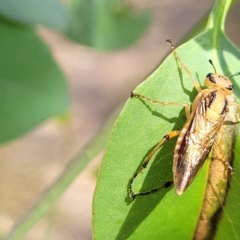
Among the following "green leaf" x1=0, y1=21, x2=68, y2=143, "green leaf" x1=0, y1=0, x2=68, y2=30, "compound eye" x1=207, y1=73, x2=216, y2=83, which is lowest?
"compound eye" x1=207, y1=73, x2=216, y2=83

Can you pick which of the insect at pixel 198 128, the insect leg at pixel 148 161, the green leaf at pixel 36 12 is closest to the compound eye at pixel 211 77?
the insect at pixel 198 128

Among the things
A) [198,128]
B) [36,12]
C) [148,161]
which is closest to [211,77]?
[198,128]

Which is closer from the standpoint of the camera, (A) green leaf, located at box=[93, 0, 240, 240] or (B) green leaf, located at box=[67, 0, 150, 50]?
(A) green leaf, located at box=[93, 0, 240, 240]

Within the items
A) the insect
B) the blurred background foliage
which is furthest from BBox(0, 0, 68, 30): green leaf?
the insect

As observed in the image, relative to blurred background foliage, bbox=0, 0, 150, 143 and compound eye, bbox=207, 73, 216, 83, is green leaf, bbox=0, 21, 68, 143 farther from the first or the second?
compound eye, bbox=207, 73, 216, 83

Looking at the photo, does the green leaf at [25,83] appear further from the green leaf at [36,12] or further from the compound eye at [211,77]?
the compound eye at [211,77]

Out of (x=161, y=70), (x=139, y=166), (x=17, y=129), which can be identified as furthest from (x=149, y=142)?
(x=17, y=129)
